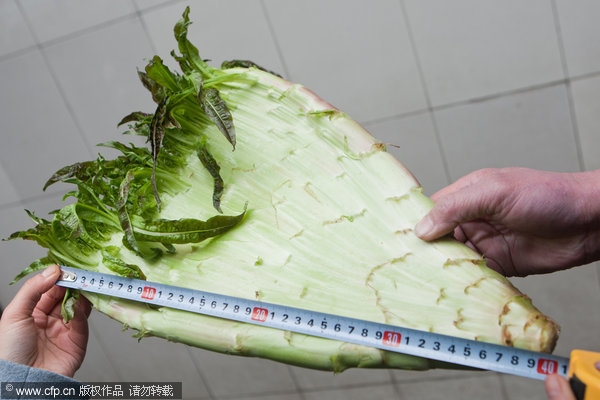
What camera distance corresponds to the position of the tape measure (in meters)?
0.69

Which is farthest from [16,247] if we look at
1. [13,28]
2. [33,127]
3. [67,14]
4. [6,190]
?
[67,14]

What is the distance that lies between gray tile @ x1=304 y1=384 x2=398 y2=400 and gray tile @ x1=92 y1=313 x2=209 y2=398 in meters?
0.58

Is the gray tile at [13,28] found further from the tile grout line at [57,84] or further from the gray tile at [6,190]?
the gray tile at [6,190]

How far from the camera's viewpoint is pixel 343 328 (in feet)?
2.45

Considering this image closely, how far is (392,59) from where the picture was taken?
A: 180 centimetres

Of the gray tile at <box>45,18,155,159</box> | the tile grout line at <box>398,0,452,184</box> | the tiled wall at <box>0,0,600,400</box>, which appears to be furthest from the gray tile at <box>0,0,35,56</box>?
the tile grout line at <box>398,0,452,184</box>

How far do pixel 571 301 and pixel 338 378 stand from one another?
3.38 ft

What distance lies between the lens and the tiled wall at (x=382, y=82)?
1700 millimetres

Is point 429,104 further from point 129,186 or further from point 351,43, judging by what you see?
point 129,186

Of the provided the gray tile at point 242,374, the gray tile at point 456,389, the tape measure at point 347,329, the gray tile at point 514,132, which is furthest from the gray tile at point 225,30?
the gray tile at point 456,389

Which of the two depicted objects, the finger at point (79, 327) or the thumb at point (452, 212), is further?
the finger at point (79, 327)

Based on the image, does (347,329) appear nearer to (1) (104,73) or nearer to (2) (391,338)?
(2) (391,338)

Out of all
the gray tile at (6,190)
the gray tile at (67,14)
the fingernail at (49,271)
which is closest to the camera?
the fingernail at (49,271)

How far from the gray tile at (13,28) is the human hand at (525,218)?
6.10 ft
